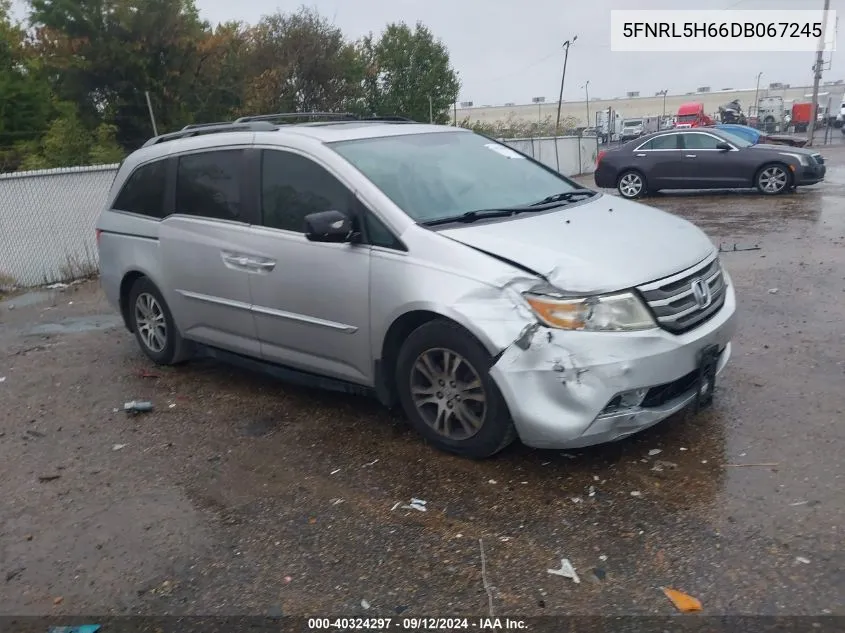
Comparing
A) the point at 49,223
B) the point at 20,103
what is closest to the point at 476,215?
the point at 49,223

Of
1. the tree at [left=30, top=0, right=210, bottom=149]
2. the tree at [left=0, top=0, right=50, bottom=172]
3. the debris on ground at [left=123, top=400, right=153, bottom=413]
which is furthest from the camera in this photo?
the tree at [left=30, top=0, right=210, bottom=149]

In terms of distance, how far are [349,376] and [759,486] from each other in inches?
89.1

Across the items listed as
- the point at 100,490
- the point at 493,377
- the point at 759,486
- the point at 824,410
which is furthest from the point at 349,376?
the point at 824,410

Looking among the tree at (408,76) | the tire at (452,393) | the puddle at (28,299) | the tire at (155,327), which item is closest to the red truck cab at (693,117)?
the tree at (408,76)

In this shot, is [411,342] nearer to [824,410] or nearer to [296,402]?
[296,402]

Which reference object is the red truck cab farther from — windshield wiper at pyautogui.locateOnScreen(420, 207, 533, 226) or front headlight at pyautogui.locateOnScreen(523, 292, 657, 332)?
front headlight at pyautogui.locateOnScreen(523, 292, 657, 332)

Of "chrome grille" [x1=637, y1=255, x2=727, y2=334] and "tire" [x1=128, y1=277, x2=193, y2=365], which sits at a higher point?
"chrome grille" [x1=637, y1=255, x2=727, y2=334]

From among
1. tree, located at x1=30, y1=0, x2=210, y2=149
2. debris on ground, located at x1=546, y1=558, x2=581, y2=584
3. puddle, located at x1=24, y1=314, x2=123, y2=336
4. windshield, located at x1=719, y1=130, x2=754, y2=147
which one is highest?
tree, located at x1=30, y1=0, x2=210, y2=149

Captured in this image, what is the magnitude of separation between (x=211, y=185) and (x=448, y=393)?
2.45 meters

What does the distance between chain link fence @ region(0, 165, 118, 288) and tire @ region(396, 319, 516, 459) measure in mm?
7972

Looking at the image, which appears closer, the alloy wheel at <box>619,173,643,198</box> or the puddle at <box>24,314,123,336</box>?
the puddle at <box>24,314,123,336</box>

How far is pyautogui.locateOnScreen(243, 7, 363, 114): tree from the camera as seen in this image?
103 ft

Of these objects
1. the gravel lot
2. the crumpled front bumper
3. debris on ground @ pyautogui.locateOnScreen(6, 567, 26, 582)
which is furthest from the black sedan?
debris on ground @ pyautogui.locateOnScreen(6, 567, 26, 582)

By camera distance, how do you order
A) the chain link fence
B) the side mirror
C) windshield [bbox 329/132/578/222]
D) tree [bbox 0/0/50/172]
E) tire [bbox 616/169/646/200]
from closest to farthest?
1. the side mirror
2. windshield [bbox 329/132/578/222]
3. the chain link fence
4. tire [bbox 616/169/646/200]
5. tree [bbox 0/0/50/172]
